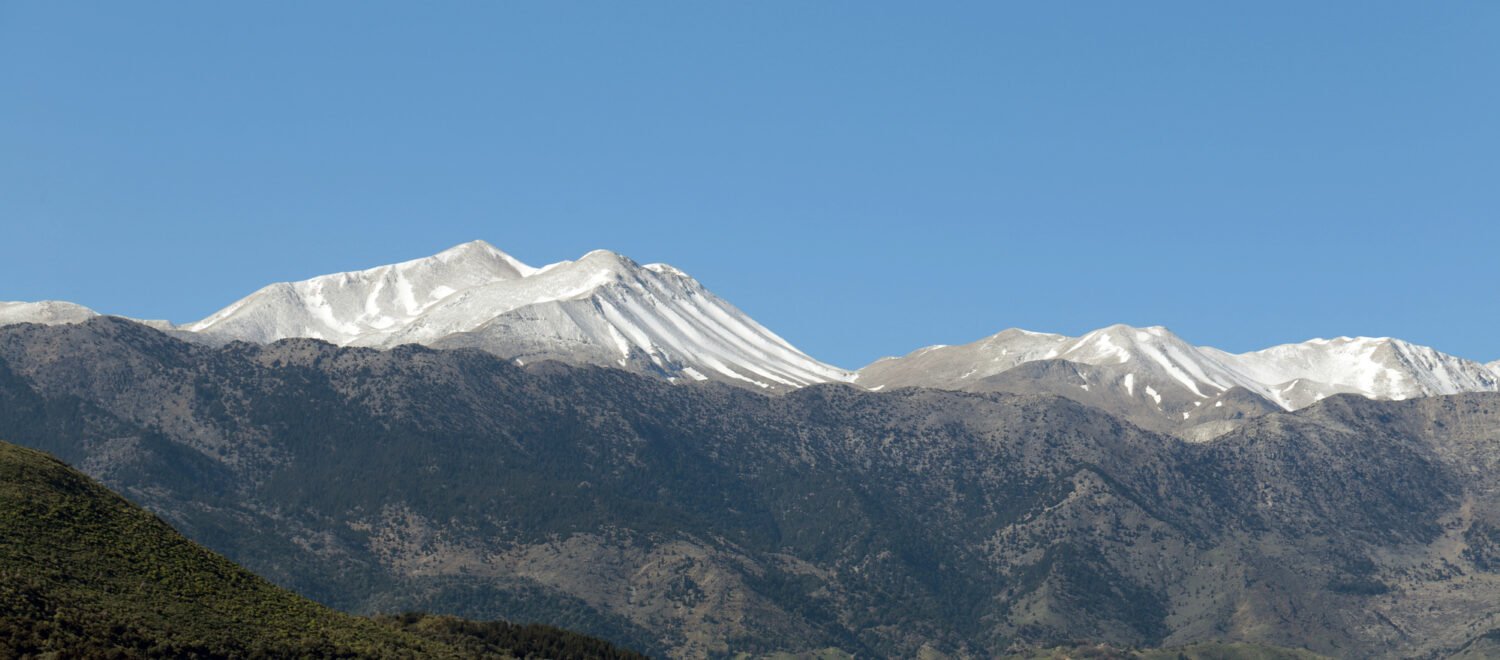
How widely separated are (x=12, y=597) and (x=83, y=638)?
8.28 meters

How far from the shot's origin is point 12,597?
19262 centimetres

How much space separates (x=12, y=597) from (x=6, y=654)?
47.6 ft

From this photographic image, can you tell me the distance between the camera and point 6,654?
588ft

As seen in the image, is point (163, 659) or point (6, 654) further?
point (163, 659)

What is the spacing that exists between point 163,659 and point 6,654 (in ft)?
63.8

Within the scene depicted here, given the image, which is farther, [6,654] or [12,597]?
[12,597]

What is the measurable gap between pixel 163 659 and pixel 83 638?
856 cm

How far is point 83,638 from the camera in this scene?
625ft

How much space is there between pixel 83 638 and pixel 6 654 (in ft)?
38.6
